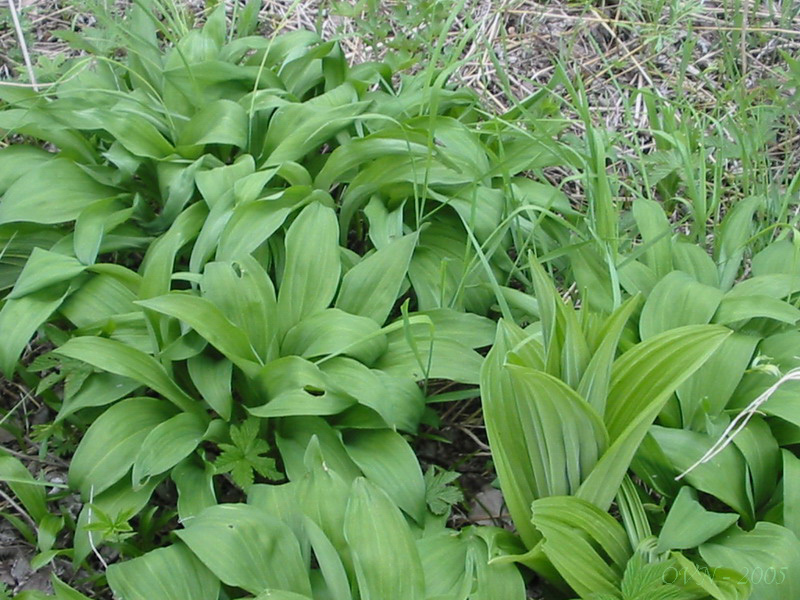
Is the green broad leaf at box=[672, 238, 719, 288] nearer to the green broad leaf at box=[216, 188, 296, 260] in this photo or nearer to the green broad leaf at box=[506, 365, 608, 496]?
the green broad leaf at box=[506, 365, 608, 496]

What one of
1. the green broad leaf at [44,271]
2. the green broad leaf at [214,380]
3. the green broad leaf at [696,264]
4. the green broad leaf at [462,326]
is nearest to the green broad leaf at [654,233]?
the green broad leaf at [696,264]

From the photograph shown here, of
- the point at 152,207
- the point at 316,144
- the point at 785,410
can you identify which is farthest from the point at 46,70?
the point at 785,410

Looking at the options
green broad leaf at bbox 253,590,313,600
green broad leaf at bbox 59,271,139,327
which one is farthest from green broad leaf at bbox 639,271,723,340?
green broad leaf at bbox 59,271,139,327

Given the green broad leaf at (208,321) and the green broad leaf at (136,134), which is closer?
the green broad leaf at (208,321)

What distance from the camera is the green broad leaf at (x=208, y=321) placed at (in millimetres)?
1650

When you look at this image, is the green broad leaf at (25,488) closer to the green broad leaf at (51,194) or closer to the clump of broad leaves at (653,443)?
the green broad leaf at (51,194)

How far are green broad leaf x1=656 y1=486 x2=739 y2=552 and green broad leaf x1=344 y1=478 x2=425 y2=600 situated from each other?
458 millimetres

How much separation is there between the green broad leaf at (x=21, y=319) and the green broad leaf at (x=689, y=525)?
139cm

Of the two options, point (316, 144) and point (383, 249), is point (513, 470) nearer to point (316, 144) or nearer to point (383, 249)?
point (383, 249)

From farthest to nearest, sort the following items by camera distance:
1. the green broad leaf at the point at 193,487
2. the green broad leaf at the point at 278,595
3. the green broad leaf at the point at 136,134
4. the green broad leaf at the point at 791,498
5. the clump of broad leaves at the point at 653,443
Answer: the green broad leaf at the point at 136,134, the green broad leaf at the point at 193,487, the green broad leaf at the point at 791,498, the clump of broad leaves at the point at 653,443, the green broad leaf at the point at 278,595

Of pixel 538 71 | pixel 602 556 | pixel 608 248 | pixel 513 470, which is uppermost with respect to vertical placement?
pixel 538 71

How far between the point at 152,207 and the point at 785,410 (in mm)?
1679

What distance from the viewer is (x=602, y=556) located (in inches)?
61.9

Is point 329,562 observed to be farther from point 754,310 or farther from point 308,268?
point 754,310
